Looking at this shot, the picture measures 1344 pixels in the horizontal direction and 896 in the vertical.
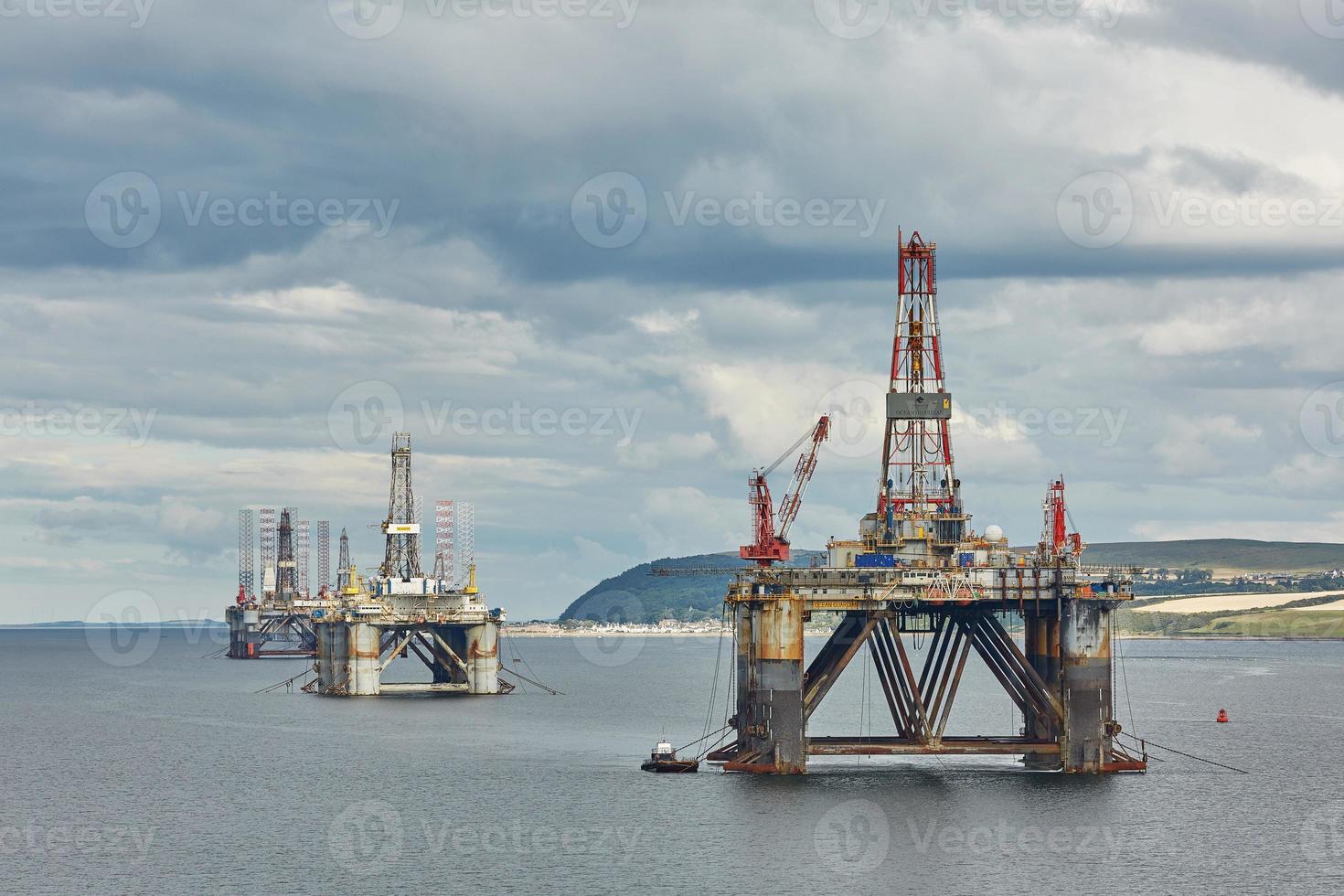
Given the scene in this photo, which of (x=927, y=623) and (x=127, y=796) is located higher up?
(x=927, y=623)

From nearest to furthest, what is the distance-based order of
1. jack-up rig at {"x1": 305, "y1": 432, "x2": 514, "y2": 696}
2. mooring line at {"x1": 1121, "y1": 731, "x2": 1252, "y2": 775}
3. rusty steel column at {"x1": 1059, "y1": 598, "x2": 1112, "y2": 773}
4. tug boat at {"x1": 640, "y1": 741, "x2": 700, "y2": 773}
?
1. rusty steel column at {"x1": 1059, "y1": 598, "x2": 1112, "y2": 773}
2. tug boat at {"x1": 640, "y1": 741, "x2": 700, "y2": 773}
3. mooring line at {"x1": 1121, "y1": 731, "x2": 1252, "y2": 775}
4. jack-up rig at {"x1": 305, "y1": 432, "x2": 514, "y2": 696}

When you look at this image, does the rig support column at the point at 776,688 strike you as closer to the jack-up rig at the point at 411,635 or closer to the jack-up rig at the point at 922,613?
the jack-up rig at the point at 922,613

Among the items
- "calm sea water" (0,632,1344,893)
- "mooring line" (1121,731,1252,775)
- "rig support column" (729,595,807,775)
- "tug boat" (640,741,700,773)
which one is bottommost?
"calm sea water" (0,632,1344,893)

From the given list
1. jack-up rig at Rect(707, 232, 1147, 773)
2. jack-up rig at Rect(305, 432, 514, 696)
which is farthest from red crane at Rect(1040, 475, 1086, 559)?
jack-up rig at Rect(305, 432, 514, 696)

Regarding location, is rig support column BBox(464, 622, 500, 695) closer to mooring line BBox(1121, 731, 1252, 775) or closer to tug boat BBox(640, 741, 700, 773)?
mooring line BBox(1121, 731, 1252, 775)

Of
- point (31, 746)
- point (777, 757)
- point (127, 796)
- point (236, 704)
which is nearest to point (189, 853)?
point (127, 796)

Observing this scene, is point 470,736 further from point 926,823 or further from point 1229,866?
point 1229,866
